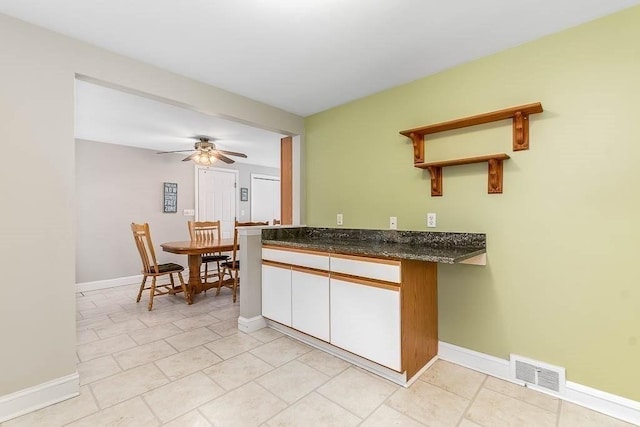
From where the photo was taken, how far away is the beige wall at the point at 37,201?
5.72 ft

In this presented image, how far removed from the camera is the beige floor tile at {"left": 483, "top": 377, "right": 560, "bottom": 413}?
180 cm

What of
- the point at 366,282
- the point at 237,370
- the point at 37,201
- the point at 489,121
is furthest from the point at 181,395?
the point at 489,121

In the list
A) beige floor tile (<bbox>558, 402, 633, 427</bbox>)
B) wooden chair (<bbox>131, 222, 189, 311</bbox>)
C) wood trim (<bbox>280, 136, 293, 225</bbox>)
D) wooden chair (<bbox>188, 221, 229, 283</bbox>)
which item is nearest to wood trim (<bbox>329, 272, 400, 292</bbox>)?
beige floor tile (<bbox>558, 402, 633, 427</bbox>)

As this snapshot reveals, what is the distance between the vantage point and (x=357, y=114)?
9.89 ft

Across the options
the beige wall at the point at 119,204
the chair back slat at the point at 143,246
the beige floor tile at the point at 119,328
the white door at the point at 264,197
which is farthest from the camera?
the white door at the point at 264,197

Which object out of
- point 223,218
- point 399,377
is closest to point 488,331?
point 399,377

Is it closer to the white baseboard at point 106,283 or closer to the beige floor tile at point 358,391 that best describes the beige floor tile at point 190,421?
the beige floor tile at point 358,391

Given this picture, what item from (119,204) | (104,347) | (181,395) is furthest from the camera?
(119,204)

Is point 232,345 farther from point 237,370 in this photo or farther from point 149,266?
point 149,266

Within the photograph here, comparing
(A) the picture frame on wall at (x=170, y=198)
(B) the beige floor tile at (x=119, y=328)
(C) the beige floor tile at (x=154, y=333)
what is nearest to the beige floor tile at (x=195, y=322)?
(C) the beige floor tile at (x=154, y=333)

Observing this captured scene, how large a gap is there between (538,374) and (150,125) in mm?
4606

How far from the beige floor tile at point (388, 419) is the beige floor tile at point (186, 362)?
1.27 meters

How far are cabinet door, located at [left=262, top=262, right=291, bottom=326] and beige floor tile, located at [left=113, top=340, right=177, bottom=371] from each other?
2.88 feet

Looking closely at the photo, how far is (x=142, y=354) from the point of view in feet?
8.04
